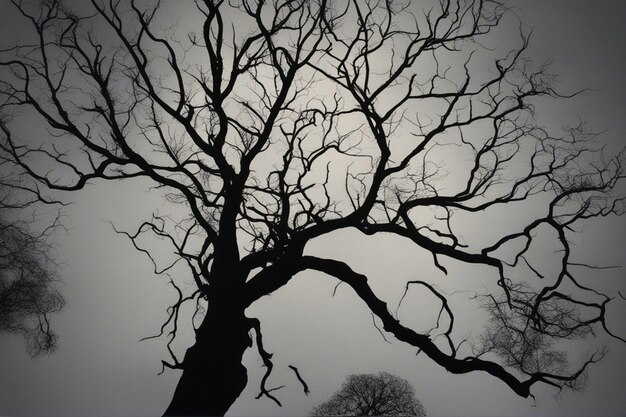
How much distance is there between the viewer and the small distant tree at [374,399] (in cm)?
1936

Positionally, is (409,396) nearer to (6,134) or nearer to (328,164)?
(328,164)

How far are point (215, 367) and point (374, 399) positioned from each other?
13.7 metres

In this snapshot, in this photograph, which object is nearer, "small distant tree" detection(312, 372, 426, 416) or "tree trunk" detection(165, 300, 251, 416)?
"tree trunk" detection(165, 300, 251, 416)

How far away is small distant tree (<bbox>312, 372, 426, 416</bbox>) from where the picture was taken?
19.4 meters

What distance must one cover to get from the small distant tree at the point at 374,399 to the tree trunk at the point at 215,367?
1243 centimetres

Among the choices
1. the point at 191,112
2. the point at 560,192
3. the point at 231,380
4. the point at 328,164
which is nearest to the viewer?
the point at 231,380

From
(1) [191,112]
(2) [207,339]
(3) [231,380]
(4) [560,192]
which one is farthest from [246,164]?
(4) [560,192]

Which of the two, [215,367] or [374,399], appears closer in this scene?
[215,367]

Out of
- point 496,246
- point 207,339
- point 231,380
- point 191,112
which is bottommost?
point 231,380

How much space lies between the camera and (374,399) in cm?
1977

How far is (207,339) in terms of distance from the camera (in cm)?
795

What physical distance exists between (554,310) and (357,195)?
400cm

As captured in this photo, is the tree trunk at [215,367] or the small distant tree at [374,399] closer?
the tree trunk at [215,367]

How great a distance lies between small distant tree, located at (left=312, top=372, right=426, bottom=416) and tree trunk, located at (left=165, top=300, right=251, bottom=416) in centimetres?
1243
